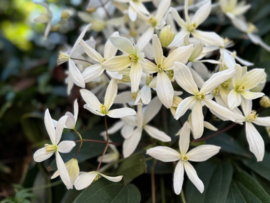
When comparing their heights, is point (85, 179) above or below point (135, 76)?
below

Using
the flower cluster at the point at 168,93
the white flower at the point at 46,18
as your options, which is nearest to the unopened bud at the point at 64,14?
the white flower at the point at 46,18

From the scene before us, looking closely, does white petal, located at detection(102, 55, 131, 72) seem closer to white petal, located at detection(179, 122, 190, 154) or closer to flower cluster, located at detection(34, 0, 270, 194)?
flower cluster, located at detection(34, 0, 270, 194)

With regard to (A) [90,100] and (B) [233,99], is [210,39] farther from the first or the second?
(A) [90,100]

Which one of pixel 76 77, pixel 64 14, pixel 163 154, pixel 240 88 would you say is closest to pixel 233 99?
pixel 240 88

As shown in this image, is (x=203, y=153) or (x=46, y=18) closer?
(x=203, y=153)

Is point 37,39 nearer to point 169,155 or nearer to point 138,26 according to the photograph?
point 138,26

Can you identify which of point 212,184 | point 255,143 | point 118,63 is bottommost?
point 212,184

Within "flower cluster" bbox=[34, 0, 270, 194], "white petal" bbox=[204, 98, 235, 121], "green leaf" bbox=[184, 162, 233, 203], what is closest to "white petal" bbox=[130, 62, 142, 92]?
"flower cluster" bbox=[34, 0, 270, 194]
